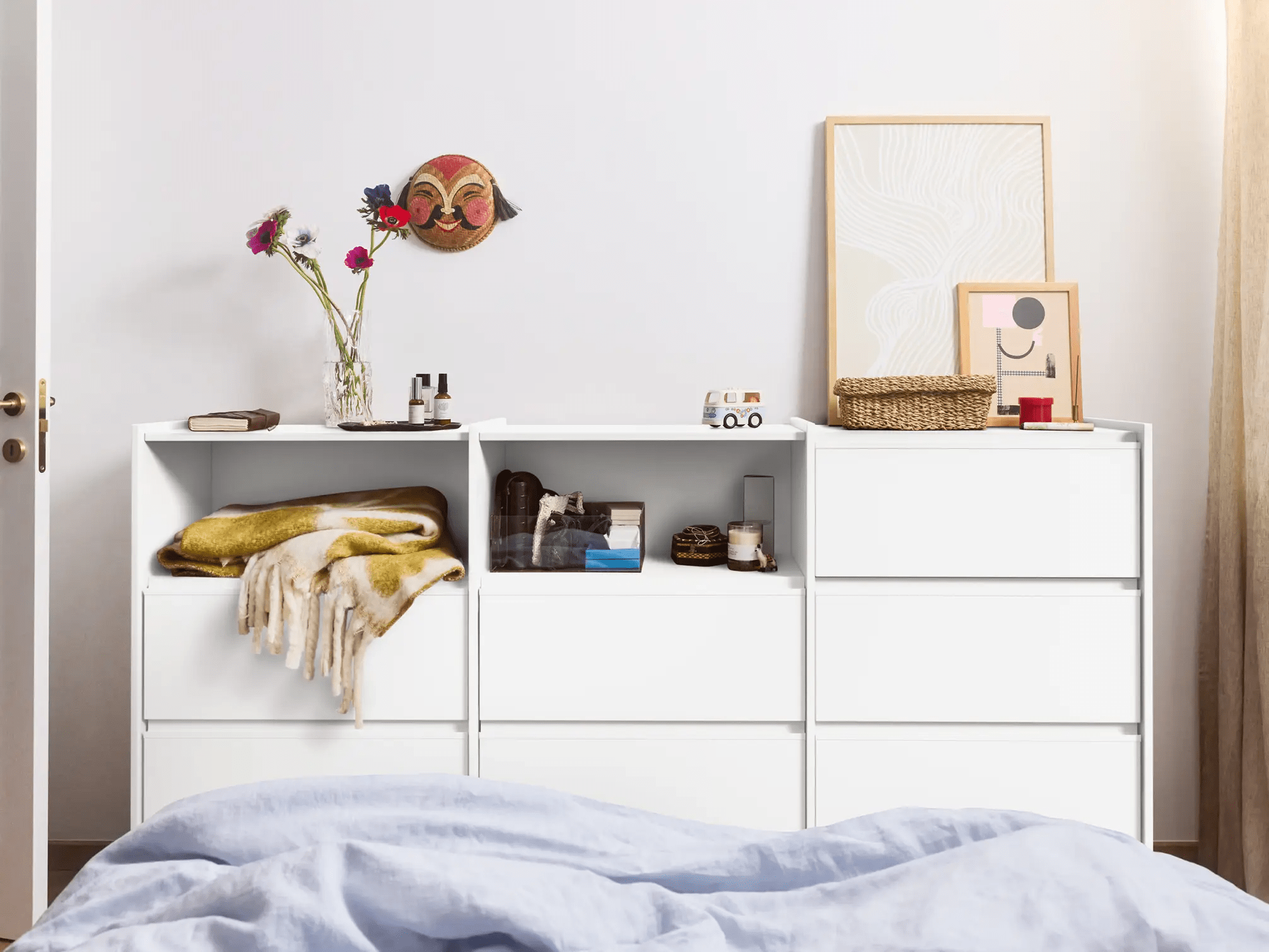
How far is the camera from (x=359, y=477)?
218 cm

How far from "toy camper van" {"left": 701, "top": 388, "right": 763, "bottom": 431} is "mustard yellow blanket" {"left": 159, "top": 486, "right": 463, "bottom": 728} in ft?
2.04

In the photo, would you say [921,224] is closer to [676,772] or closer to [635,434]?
[635,434]

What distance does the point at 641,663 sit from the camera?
1.78m

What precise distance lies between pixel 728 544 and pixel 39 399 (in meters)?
1.44

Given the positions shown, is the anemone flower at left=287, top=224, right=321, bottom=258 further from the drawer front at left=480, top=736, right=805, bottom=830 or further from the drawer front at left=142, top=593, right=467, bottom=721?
the drawer front at left=480, top=736, right=805, bottom=830

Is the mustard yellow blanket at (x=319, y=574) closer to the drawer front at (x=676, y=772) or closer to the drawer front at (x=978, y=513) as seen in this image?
the drawer front at (x=676, y=772)

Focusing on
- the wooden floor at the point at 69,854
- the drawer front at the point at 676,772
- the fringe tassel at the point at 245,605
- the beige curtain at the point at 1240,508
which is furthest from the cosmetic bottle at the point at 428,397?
the beige curtain at the point at 1240,508

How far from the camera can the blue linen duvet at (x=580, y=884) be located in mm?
767

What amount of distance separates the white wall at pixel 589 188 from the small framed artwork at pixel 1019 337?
0.08m

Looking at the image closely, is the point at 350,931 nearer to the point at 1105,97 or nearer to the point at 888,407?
the point at 888,407

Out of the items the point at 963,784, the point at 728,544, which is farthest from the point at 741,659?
the point at 963,784

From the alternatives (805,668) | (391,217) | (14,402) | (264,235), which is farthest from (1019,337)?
(14,402)

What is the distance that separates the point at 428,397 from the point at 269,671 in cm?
66

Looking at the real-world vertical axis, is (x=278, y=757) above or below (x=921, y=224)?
below
